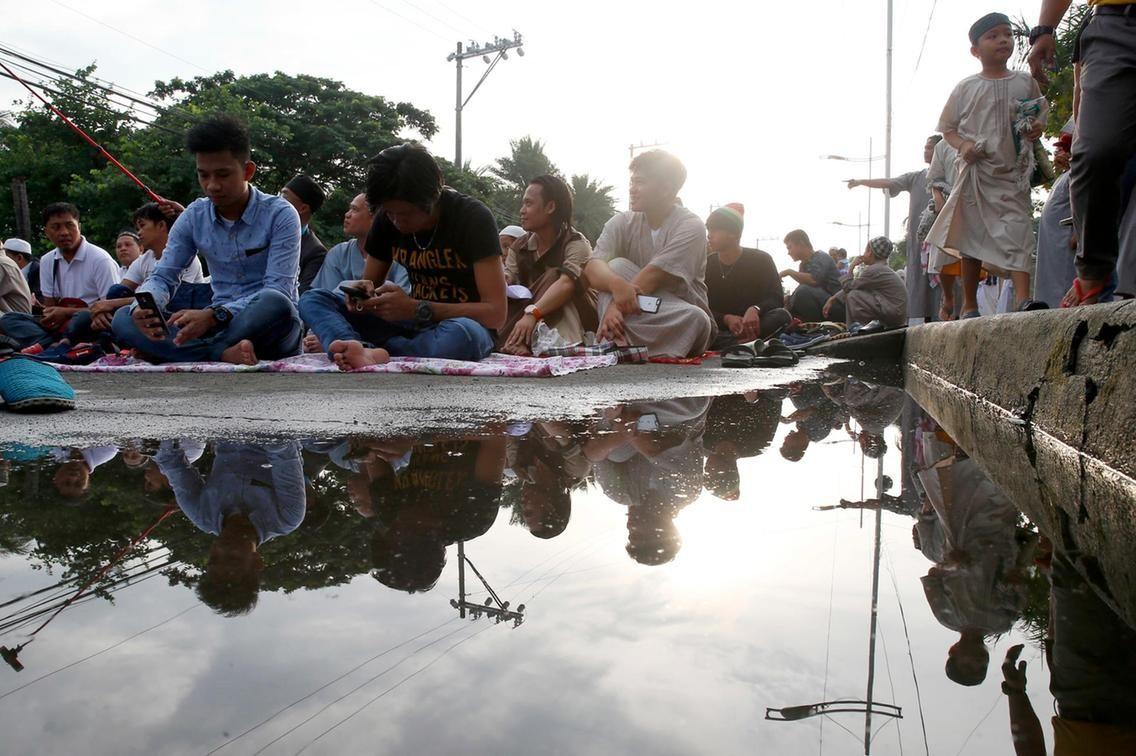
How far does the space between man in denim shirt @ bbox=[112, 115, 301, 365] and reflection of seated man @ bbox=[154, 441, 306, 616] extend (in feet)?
8.93

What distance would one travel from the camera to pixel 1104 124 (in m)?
2.34

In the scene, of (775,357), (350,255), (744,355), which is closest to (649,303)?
(744,355)

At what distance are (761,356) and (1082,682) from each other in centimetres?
436

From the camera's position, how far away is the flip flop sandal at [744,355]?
15.4 ft

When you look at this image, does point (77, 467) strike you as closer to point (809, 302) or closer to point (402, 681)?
point (402, 681)

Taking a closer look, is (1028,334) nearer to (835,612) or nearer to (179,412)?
(835,612)

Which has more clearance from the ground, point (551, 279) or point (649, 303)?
point (551, 279)

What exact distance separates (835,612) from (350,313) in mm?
3798

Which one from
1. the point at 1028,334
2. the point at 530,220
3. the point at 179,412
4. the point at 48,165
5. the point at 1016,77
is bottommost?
the point at 179,412

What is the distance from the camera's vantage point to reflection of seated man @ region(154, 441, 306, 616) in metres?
0.80

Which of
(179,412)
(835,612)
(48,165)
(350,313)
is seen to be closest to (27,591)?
(835,612)

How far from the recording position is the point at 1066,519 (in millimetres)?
1143

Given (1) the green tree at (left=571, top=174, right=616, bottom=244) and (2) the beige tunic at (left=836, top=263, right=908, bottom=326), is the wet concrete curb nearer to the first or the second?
(2) the beige tunic at (left=836, top=263, right=908, bottom=326)

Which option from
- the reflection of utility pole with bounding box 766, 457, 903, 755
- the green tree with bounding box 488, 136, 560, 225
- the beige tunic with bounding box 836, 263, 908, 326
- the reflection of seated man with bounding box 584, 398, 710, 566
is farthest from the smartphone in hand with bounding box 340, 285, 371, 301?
the green tree with bounding box 488, 136, 560, 225
